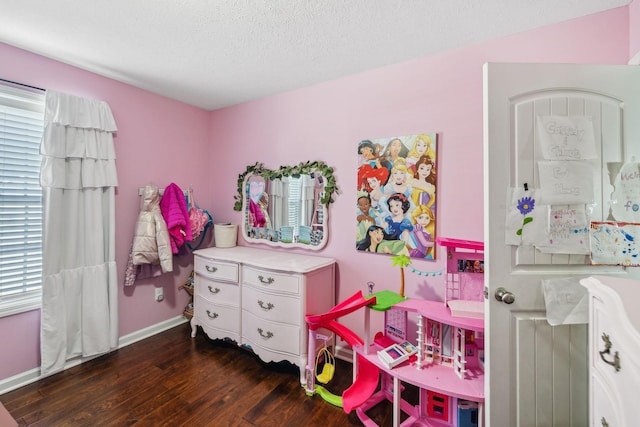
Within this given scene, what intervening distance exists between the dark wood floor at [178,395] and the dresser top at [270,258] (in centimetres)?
80

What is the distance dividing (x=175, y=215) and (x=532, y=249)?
8.93ft

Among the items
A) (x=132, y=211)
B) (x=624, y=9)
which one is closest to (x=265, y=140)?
(x=132, y=211)

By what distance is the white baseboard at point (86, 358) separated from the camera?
189 centimetres

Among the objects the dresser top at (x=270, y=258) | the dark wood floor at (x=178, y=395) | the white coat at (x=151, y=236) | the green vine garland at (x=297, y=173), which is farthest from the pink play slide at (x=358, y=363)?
the white coat at (x=151, y=236)

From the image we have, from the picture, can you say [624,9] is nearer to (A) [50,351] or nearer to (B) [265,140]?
(B) [265,140]

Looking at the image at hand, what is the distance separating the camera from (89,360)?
88.4 inches

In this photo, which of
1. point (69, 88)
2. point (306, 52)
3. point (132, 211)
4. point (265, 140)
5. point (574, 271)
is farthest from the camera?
point (265, 140)

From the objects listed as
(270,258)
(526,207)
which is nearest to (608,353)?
(526,207)

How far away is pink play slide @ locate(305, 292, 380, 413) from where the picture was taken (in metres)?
1.63

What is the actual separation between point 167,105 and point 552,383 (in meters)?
3.59

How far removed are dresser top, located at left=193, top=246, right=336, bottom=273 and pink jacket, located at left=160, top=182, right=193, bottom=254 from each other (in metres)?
0.24

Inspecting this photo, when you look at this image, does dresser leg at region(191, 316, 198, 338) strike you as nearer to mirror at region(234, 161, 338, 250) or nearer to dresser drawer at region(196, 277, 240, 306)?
dresser drawer at region(196, 277, 240, 306)

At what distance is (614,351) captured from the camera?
83 centimetres

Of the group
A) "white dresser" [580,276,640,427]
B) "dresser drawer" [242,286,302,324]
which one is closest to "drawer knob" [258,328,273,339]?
"dresser drawer" [242,286,302,324]
